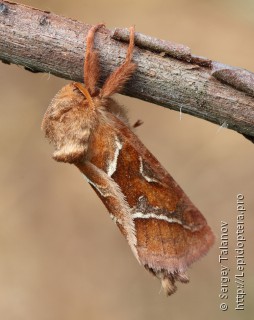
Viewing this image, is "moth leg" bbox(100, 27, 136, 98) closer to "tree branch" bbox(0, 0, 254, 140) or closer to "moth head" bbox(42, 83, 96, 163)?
"tree branch" bbox(0, 0, 254, 140)

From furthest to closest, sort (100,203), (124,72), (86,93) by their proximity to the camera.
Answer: (100,203)
(86,93)
(124,72)

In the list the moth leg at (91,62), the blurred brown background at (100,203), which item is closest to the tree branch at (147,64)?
the moth leg at (91,62)

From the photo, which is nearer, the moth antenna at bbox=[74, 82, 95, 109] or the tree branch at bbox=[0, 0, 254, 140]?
the tree branch at bbox=[0, 0, 254, 140]

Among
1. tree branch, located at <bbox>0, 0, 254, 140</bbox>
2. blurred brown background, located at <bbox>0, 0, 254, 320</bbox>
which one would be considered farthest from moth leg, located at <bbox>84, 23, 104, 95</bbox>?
blurred brown background, located at <bbox>0, 0, 254, 320</bbox>

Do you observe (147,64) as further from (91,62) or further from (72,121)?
(72,121)

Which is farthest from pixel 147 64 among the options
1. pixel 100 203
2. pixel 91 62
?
pixel 100 203

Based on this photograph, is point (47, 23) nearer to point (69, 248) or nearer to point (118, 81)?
point (118, 81)

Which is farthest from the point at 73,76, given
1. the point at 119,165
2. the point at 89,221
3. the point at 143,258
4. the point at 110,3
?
the point at 110,3
